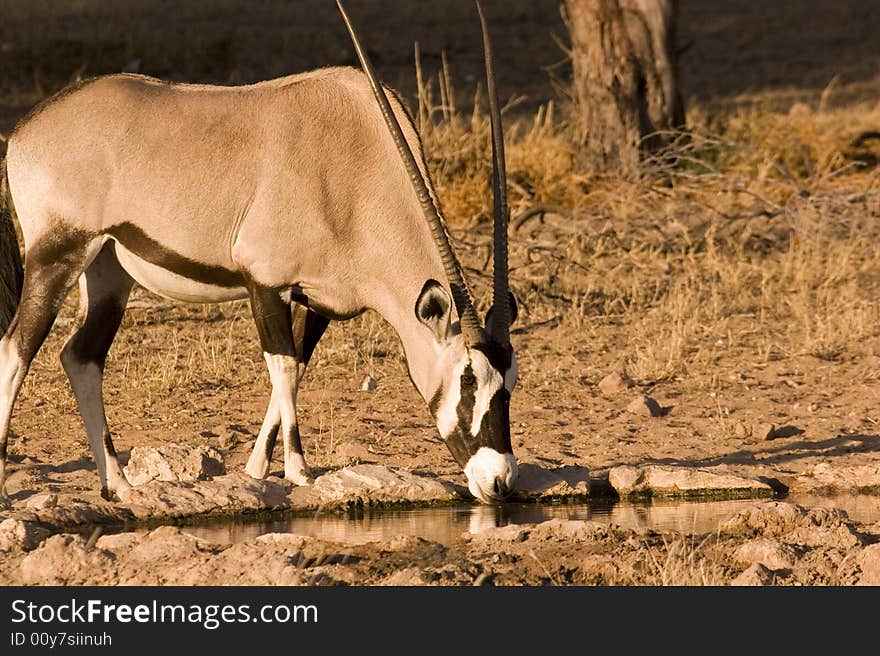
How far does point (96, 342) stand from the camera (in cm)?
675

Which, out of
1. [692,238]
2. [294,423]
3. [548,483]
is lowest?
[548,483]

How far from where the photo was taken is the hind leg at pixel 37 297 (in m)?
6.32

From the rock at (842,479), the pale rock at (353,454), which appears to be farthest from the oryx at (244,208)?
the rock at (842,479)

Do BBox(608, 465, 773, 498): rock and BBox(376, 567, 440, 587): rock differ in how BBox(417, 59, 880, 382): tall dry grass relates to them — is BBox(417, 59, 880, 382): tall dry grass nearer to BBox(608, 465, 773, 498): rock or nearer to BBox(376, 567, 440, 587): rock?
BBox(608, 465, 773, 498): rock

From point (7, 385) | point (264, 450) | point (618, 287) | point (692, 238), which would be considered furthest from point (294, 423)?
point (692, 238)

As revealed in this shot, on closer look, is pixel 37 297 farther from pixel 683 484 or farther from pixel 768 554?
pixel 768 554

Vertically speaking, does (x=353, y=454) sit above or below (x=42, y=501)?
below

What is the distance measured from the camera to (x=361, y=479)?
247 inches

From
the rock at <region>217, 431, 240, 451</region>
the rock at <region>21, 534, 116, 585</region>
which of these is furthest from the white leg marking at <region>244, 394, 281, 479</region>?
the rock at <region>21, 534, 116, 585</region>

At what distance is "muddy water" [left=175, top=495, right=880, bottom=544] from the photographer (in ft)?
19.1

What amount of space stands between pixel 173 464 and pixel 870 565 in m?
2.87

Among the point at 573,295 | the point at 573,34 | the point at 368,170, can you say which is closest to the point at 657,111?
the point at 573,34

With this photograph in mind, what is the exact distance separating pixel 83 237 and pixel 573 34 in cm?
735
